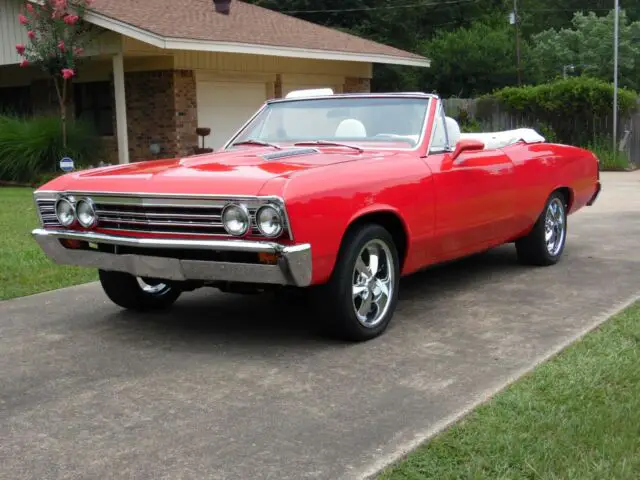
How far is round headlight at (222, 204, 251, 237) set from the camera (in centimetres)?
462

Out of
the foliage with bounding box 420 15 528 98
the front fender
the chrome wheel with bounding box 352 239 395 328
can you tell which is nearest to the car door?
the front fender

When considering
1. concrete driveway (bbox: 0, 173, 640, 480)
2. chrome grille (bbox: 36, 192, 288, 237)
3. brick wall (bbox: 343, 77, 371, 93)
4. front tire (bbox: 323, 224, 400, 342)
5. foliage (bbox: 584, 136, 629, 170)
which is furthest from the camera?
brick wall (bbox: 343, 77, 371, 93)

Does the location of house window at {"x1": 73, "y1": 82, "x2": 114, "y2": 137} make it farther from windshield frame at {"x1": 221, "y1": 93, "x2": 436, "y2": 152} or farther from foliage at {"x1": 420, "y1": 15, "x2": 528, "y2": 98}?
foliage at {"x1": 420, "y1": 15, "x2": 528, "y2": 98}

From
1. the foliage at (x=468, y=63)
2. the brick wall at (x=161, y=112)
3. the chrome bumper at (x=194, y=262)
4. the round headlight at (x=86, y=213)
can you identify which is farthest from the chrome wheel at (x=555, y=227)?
the foliage at (x=468, y=63)

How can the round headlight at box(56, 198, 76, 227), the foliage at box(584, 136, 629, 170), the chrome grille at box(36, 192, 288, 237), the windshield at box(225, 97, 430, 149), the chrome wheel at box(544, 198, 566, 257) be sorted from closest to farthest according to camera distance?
1. the chrome grille at box(36, 192, 288, 237)
2. the round headlight at box(56, 198, 76, 227)
3. the windshield at box(225, 97, 430, 149)
4. the chrome wheel at box(544, 198, 566, 257)
5. the foliage at box(584, 136, 629, 170)

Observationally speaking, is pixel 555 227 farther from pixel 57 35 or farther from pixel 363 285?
pixel 57 35

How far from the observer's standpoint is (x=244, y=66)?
1978cm

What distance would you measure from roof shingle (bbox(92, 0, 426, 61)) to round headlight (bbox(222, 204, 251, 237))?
37.8 feet

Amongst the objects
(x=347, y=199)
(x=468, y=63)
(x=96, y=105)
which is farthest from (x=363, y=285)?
(x=468, y=63)

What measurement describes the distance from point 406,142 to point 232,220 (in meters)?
1.81

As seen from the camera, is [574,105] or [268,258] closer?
[268,258]

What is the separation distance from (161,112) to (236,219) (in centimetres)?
1411

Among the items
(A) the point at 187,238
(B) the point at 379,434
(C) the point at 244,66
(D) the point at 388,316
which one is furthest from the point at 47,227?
(C) the point at 244,66

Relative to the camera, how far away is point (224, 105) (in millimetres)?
19453
